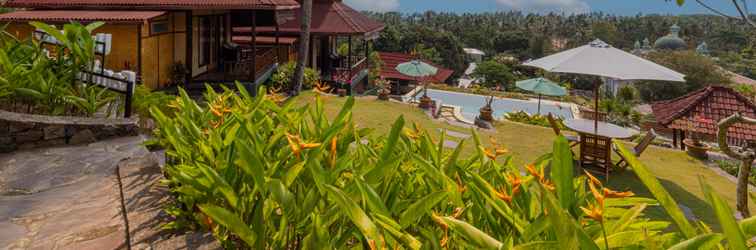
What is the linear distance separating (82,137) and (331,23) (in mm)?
15809

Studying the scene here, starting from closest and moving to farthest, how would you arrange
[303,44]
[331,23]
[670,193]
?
[670,193]
[303,44]
[331,23]

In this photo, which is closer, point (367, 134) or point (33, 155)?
point (367, 134)

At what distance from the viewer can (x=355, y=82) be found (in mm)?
21938

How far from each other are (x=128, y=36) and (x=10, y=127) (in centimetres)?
692

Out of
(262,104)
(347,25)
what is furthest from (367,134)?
(347,25)

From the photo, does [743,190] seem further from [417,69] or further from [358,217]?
[417,69]

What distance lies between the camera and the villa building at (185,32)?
39.1ft

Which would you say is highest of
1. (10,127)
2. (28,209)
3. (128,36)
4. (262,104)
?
(128,36)

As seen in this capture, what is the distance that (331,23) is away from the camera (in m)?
21.0

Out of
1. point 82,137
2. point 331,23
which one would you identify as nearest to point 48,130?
point 82,137

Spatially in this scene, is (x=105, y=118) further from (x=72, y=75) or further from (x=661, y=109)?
(x=661, y=109)

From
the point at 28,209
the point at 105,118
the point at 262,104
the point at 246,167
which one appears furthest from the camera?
the point at 105,118

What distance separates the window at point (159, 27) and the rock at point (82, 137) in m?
7.64

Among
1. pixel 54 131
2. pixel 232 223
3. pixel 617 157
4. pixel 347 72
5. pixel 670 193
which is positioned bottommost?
pixel 670 193
